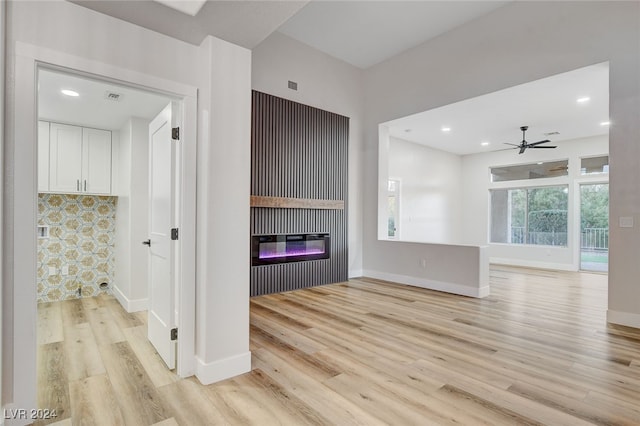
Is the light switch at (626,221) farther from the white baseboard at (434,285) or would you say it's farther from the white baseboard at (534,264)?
the white baseboard at (534,264)

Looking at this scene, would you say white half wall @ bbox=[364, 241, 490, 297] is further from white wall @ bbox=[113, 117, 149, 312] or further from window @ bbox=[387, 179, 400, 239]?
white wall @ bbox=[113, 117, 149, 312]

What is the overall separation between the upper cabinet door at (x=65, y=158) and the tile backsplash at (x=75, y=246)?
1.07 ft

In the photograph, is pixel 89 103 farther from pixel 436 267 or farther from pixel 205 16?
pixel 436 267

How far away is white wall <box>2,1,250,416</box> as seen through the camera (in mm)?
1747

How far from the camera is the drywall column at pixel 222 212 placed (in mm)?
2318

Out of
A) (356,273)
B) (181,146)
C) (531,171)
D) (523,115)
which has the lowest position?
(356,273)

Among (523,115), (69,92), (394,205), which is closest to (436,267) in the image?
(394,205)

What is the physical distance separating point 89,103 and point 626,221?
6174 millimetres

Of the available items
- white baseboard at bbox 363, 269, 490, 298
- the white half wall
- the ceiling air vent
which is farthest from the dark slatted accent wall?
the ceiling air vent

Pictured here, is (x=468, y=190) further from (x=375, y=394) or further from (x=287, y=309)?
(x=375, y=394)

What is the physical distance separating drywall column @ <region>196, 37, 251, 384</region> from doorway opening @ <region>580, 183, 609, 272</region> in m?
8.74

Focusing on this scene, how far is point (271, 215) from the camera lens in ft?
16.5

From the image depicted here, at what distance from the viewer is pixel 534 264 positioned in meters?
8.45

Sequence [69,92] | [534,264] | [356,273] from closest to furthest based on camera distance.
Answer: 1. [69,92]
2. [356,273]
3. [534,264]
